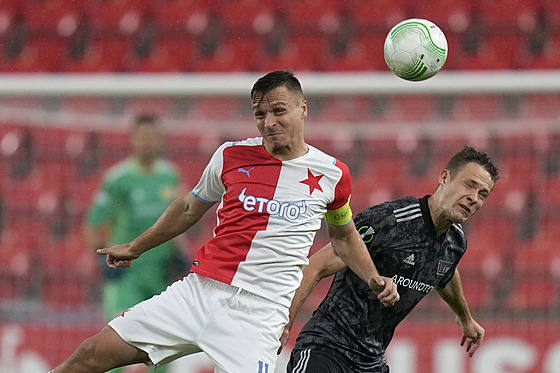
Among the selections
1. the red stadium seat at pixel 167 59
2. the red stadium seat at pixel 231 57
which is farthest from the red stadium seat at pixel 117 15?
the red stadium seat at pixel 231 57

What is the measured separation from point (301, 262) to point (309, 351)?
0.52 meters

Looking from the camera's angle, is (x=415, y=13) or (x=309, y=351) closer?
(x=309, y=351)

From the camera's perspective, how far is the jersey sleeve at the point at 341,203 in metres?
3.96

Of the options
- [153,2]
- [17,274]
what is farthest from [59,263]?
[153,2]

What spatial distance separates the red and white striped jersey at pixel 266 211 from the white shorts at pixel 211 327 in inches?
2.9

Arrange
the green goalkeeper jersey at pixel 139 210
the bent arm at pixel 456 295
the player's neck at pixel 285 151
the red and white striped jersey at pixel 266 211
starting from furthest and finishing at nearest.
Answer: the green goalkeeper jersey at pixel 139 210
the bent arm at pixel 456 295
the player's neck at pixel 285 151
the red and white striped jersey at pixel 266 211

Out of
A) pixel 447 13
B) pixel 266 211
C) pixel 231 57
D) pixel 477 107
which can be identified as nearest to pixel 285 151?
pixel 266 211

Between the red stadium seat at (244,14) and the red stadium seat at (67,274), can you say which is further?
the red stadium seat at (244,14)

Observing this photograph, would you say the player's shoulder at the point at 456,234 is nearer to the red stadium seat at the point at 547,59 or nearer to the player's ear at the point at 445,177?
the player's ear at the point at 445,177

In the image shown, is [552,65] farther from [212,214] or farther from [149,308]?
[149,308]

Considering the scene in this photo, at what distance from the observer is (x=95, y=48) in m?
9.89

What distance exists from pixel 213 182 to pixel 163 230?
331mm

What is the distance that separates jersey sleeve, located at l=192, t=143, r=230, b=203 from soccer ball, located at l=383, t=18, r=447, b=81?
1240mm

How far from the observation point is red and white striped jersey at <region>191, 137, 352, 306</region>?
378 centimetres
